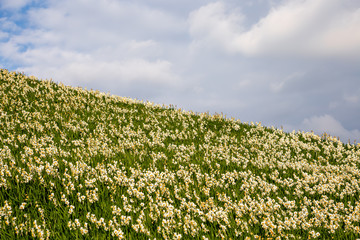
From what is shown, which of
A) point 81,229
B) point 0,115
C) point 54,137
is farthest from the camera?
point 0,115

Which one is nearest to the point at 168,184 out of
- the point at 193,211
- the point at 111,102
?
the point at 193,211

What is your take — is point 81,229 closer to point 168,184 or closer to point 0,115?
point 168,184

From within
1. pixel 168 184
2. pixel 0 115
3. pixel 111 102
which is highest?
pixel 111 102

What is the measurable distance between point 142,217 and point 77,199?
5.68ft

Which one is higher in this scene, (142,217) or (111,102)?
(111,102)

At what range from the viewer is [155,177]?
7.80m

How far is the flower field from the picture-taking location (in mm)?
5660

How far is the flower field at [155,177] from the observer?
566 centimetres

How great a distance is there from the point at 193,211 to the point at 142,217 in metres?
1.36

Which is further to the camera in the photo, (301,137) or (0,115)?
(301,137)

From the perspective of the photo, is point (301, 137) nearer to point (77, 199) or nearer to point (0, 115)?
point (77, 199)

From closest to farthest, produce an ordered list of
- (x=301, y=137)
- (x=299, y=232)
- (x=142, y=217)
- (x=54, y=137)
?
(x=142, y=217), (x=299, y=232), (x=54, y=137), (x=301, y=137)

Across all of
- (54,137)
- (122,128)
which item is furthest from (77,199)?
(122,128)

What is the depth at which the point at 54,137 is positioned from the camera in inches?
439
